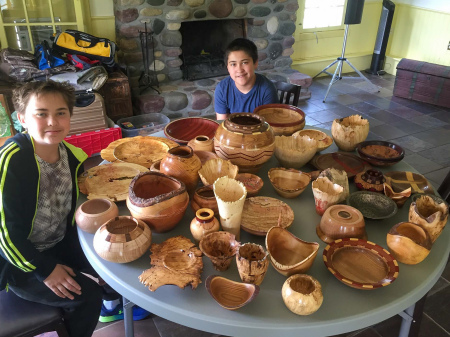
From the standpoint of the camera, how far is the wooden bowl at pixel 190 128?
5.86ft

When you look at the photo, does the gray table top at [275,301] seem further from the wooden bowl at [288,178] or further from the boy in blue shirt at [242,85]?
the boy in blue shirt at [242,85]

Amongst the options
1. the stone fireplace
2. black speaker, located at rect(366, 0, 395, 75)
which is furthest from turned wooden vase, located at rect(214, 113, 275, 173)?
black speaker, located at rect(366, 0, 395, 75)

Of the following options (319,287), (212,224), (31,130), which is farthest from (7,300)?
(319,287)

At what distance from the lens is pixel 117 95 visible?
345cm

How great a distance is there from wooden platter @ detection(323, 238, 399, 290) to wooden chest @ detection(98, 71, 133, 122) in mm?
2770

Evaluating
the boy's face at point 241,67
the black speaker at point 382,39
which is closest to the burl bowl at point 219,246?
the boy's face at point 241,67

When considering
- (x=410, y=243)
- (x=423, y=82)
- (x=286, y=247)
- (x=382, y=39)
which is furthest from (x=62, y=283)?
(x=382, y=39)

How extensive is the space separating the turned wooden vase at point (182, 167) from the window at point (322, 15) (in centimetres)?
420

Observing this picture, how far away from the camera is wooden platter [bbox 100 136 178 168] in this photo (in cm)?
158

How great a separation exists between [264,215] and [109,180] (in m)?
0.62

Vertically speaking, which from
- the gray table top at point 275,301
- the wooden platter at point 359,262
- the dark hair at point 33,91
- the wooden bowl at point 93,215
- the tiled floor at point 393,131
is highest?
the dark hair at point 33,91

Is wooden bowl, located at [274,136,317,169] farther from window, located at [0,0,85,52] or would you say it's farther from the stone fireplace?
window, located at [0,0,85,52]

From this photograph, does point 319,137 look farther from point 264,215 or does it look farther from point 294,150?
point 264,215

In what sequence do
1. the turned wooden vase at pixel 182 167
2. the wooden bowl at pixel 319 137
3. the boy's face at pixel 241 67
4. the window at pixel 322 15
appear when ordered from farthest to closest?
the window at pixel 322 15 → the boy's face at pixel 241 67 → the wooden bowl at pixel 319 137 → the turned wooden vase at pixel 182 167
